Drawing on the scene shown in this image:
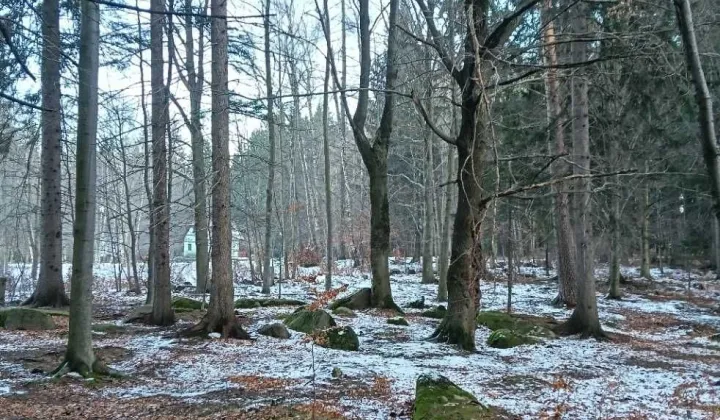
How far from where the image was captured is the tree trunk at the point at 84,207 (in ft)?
19.9

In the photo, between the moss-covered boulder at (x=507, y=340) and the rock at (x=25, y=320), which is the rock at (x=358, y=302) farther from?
the rock at (x=25, y=320)

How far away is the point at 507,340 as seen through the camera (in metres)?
9.17

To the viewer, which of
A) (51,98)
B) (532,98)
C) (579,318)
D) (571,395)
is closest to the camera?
(571,395)

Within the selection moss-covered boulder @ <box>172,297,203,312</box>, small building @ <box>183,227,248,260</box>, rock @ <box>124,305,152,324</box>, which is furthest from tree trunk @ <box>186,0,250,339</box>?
small building @ <box>183,227,248,260</box>

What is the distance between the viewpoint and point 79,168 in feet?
20.1

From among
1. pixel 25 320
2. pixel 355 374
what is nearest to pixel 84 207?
pixel 355 374

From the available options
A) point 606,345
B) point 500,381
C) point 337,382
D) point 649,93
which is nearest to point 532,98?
point 649,93

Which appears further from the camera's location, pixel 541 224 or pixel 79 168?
pixel 541 224

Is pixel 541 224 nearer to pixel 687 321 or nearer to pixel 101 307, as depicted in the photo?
pixel 687 321

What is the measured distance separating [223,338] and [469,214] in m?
4.63

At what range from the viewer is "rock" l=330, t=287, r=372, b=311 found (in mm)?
13469

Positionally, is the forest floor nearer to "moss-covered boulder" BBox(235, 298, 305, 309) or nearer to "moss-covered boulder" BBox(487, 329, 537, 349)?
"moss-covered boulder" BBox(487, 329, 537, 349)

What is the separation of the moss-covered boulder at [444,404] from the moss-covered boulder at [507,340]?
441cm

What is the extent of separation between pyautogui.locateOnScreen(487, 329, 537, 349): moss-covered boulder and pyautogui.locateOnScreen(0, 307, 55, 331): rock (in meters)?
8.11
